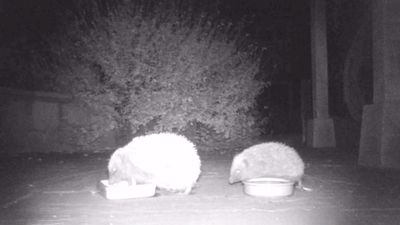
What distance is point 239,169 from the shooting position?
8.46m

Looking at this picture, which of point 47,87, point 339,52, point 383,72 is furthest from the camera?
point 339,52

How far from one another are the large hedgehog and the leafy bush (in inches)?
287

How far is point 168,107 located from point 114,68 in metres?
1.79

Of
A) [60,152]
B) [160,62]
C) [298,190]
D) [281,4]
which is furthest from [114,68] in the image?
[281,4]

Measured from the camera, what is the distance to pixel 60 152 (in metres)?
16.4

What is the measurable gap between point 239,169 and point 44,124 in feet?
31.6

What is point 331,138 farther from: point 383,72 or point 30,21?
point 30,21

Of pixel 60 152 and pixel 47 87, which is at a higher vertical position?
pixel 47 87

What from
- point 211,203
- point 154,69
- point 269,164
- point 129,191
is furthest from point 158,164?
point 154,69

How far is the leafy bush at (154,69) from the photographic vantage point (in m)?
15.3

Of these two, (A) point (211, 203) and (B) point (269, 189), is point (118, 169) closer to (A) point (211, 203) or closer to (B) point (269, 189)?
(A) point (211, 203)

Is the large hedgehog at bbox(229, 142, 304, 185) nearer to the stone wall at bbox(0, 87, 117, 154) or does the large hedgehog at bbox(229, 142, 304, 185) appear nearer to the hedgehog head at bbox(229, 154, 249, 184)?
the hedgehog head at bbox(229, 154, 249, 184)

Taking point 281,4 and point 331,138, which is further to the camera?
point 281,4

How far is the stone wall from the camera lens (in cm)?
1611
